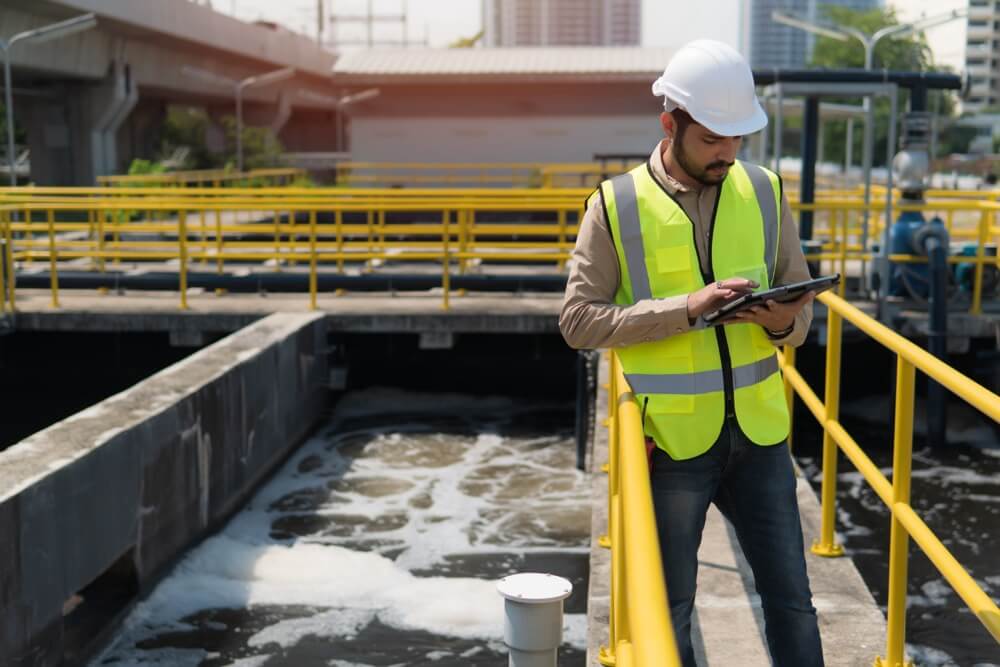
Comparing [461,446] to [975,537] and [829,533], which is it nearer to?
[975,537]

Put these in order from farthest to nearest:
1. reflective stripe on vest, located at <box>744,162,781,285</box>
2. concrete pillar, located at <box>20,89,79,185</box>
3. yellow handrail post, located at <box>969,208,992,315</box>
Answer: concrete pillar, located at <box>20,89,79,185</box> < yellow handrail post, located at <box>969,208,992,315</box> < reflective stripe on vest, located at <box>744,162,781,285</box>

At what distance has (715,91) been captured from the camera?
288cm

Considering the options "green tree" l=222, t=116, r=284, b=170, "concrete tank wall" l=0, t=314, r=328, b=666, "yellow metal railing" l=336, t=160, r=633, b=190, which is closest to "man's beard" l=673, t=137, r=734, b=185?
"concrete tank wall" l=0, t=314, r=328, b=666

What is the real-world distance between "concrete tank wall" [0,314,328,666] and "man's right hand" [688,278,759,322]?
3600mm

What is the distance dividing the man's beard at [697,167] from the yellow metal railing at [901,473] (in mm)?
677

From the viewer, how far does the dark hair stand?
2936 mm

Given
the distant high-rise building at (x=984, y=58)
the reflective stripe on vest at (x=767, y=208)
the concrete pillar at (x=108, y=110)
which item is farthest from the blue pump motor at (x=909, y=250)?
the distant high-rise building at (x=984, y=58)

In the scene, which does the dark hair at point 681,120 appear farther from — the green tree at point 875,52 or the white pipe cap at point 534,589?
the green tree at point 875,52

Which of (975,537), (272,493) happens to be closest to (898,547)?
(975,537)

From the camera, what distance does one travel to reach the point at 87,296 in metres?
13.8

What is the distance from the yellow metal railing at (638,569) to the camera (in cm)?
172

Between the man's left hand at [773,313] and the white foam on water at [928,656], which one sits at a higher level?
the man's left hand at [773,313]

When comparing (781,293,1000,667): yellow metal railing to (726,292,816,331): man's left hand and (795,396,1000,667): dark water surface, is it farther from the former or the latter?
(795,396,1000,667): dark water surface

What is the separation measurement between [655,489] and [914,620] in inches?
193
